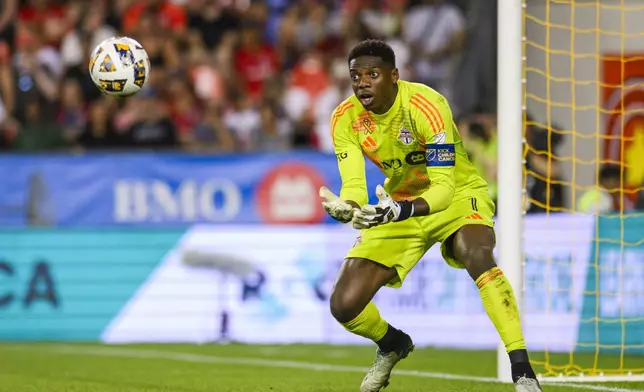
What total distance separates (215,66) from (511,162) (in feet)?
25.4

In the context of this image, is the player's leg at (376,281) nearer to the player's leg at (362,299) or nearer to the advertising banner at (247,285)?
the player's leg at (362,299)

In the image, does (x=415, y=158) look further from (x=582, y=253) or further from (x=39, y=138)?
(x=39, y=138)

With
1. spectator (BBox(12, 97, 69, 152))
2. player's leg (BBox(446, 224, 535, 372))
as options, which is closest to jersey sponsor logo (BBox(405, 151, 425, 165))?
player's leg (BBox(446, 224, 535, 372))

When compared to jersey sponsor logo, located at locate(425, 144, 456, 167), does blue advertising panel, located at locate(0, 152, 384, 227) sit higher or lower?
lower

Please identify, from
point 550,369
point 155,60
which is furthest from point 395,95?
point 155,60

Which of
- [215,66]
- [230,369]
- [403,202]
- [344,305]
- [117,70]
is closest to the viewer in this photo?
[403,202]

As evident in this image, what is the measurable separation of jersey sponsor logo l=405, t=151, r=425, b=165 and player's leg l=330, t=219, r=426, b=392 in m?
0.37

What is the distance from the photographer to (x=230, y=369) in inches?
384

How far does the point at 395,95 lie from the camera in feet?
23.8

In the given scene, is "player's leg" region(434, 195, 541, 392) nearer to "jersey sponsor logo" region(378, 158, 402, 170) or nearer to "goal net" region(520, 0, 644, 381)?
"jersey sponsor logo" region(378, 158, 402, 170)

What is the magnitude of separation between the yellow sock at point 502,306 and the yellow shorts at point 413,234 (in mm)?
393

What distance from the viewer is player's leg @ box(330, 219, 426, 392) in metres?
7.25

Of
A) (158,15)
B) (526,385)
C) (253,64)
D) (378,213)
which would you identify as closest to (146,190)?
(253,64)

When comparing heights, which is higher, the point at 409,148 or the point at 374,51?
the point at 374,51
